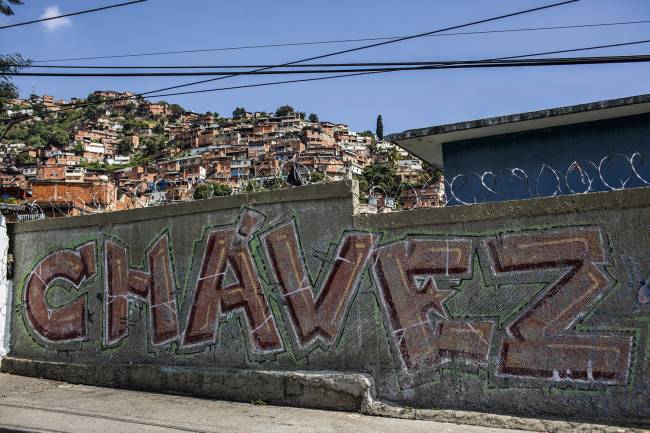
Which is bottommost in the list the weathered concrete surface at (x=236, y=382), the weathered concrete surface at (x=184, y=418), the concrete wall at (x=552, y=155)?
the weathered concrete surface at (x=184, y=418)

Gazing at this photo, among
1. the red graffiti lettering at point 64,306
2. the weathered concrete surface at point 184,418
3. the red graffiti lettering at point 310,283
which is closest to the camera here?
the weathered concrete surface at point 184,418

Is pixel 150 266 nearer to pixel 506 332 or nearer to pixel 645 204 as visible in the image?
pixel 506 332

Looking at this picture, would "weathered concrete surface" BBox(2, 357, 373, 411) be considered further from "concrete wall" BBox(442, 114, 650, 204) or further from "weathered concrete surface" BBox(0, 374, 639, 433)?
"concrete wall" BBox(442, 114, 650, 204)

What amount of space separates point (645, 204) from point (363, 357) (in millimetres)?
3160

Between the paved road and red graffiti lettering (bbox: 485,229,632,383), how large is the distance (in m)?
0.77

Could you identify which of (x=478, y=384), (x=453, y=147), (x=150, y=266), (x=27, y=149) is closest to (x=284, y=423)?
(x=478, y=384)

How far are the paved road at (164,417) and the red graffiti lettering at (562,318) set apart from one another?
77 centimetres

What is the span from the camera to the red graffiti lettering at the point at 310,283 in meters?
6.79

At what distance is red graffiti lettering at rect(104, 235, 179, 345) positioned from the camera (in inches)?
322

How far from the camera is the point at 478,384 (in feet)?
19.6

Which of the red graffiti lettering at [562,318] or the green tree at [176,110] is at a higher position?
the green tree at [176,110]

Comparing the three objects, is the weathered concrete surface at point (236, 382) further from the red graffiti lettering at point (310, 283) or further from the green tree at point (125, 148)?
the green tree at point (125, 148)

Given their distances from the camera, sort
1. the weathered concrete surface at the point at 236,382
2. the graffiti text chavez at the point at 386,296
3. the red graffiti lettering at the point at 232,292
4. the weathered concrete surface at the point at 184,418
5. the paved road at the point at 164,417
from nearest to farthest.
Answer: the graffiti text chavez at the point at 386,296 < the weathered concrete surface at the point at 184,418 < the paved road at the point at 164,417 < the weathered concrete surface at the point at 236,382 < the red graffiti lettering at the point at 232,292

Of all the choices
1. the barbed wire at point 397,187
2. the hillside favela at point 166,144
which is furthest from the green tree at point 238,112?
the barbed wire at point 397,187
